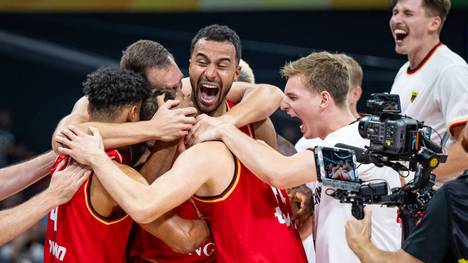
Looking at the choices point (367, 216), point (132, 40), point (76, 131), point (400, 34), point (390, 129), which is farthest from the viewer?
point (132, 40)

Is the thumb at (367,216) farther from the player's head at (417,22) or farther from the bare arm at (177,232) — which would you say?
the player's head at (417,22)

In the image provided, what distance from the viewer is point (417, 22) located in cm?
589

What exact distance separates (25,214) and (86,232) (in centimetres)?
36

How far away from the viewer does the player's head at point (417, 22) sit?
232 inches

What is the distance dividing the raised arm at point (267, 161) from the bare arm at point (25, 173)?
4.04ft

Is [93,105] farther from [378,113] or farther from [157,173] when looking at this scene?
[378,113]

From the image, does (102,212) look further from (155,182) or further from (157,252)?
(157,252)

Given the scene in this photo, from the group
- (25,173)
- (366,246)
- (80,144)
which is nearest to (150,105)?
(80,144)

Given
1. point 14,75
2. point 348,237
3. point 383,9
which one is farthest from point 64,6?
point 348,237

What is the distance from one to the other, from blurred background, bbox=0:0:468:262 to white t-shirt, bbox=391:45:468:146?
14.6ft

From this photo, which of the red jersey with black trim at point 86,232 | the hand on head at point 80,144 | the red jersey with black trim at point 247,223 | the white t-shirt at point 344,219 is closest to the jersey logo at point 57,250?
the red jersey with black trim at point 86,232

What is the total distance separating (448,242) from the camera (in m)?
3.61

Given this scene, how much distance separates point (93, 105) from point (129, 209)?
2.42 feet

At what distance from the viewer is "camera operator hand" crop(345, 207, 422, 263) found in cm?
375
